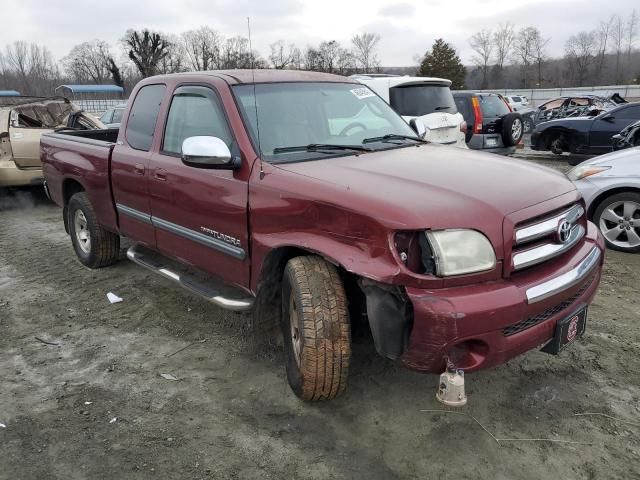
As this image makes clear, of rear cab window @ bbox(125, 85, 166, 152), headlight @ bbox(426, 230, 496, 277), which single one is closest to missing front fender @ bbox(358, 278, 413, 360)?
headlight @ bbox(426, 230, 496, 277)

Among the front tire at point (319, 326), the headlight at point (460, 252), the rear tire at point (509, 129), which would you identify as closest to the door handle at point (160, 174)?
the front tire at point (319, 326)

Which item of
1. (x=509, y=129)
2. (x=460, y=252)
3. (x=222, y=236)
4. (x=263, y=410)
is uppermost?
(x=509, y=129)

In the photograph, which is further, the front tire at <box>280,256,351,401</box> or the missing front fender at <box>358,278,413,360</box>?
the front tire at <box>280,256,351,401</box>

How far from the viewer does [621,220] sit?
5.75m

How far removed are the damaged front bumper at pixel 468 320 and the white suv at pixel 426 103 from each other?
559cm

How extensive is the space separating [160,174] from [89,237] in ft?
6.40

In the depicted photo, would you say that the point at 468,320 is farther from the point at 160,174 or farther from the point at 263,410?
the point at 160,174

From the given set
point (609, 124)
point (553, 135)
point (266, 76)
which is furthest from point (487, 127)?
point (266, 76)

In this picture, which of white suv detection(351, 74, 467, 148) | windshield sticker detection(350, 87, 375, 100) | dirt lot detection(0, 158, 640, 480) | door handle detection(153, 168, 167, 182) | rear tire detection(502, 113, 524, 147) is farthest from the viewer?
rear tire detection(502, 113, 524, 147)

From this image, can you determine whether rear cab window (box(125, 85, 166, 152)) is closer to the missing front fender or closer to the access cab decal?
the access cab decal

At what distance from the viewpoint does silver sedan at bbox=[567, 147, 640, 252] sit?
5641 mm

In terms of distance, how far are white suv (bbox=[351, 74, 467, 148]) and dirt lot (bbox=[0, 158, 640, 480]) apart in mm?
4260

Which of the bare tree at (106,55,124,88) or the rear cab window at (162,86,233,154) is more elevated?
the bare tree at (106,55,124,88)

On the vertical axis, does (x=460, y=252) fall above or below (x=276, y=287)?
above
